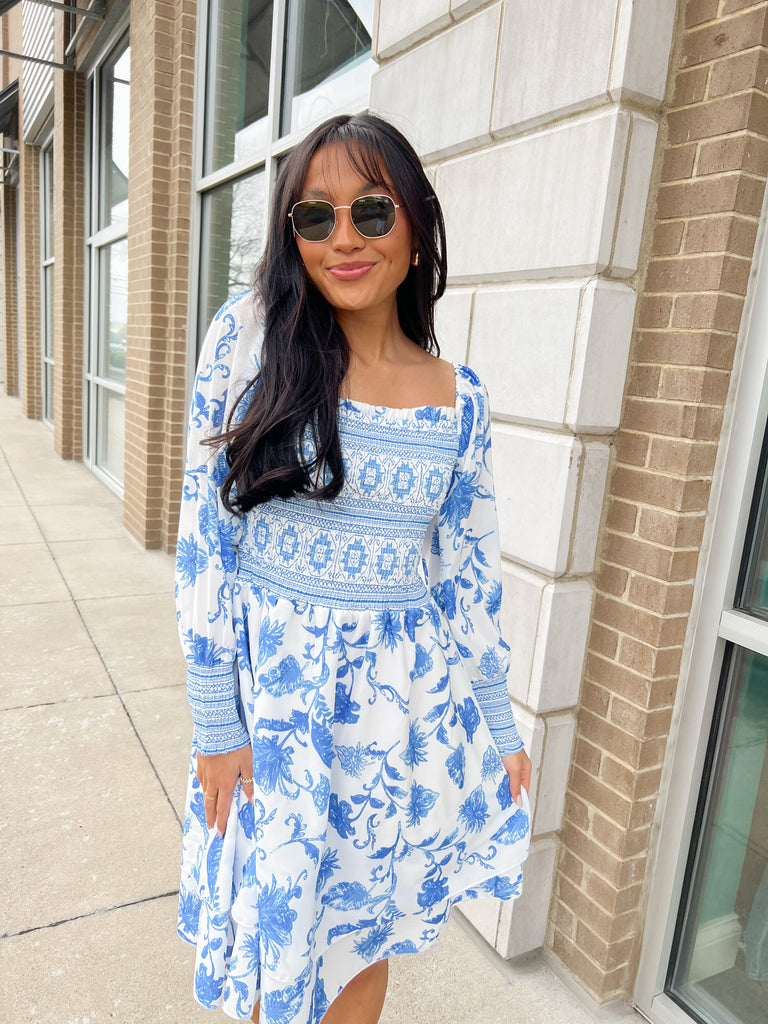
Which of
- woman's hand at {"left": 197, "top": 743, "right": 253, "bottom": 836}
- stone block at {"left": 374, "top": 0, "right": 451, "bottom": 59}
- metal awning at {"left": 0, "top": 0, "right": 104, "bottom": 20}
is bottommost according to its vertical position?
woman's hand at {"left": 197, "top": 743, "right": 253, "bottom": 836}

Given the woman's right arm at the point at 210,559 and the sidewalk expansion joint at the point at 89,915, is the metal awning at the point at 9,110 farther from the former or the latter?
the woman's right arm at the point at 210,559

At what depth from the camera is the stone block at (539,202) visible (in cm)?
181

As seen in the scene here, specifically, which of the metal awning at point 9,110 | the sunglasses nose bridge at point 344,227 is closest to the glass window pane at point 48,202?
the metal awning at point 9,110

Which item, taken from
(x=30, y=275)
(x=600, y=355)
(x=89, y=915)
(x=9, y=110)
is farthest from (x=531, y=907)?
(x=9, y=110)

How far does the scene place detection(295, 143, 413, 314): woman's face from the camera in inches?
49.0

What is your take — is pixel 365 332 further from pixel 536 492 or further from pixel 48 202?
pixel 48 202

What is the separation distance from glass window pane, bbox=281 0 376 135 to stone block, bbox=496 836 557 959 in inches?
126

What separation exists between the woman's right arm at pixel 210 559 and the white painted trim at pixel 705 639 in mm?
1217

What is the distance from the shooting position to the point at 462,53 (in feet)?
7.43

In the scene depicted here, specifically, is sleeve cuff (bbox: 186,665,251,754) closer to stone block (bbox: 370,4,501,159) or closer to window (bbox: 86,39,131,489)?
stone block (bbox: 370,4,501,159)

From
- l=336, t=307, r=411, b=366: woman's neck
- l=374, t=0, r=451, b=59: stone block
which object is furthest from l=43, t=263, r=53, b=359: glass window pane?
l=336, t=307, r=411, b=366: woman's neck

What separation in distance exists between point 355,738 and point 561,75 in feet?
5.53

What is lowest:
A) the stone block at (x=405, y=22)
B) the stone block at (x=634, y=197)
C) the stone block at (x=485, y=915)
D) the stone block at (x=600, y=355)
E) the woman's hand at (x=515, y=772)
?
the stone block at (x=485, y=915)

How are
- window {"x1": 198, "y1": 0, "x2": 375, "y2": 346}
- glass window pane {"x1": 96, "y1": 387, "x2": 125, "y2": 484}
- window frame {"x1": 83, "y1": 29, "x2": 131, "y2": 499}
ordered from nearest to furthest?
1. window {"x1": 198, "y1": 0, "x2": 375, "y2": 346}
2. window frame {"x1": 83, "y1": 29, "x2": 131, "y2": 499}
3. glass window pane {"x1": 96, "y1": 387, "x2": 125, "y2": 484}
